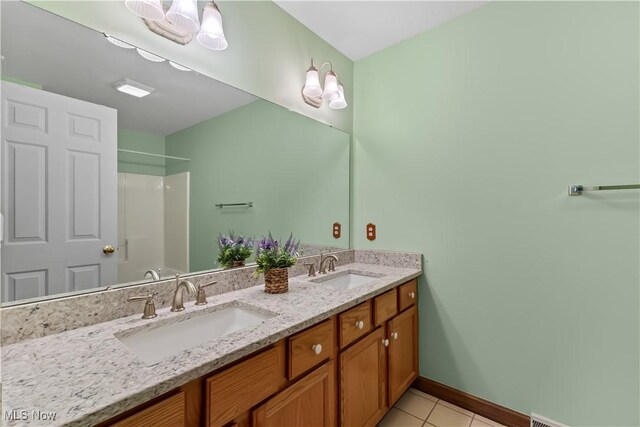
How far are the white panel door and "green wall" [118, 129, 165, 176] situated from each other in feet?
0.09

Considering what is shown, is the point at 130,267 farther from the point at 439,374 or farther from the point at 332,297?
the point at 439,374

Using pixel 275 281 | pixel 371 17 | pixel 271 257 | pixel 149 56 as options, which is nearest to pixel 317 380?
pixel 275 281

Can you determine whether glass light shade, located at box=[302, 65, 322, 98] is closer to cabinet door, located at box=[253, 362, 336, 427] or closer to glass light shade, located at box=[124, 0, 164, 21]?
glass light shade, located at box=[124, 0, 164, 21]

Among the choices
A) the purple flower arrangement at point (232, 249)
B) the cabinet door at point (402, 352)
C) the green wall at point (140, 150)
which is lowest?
the cabinet door at point (402, 352)

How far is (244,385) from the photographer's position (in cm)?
81

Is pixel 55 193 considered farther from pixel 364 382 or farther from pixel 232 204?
pixel 364 382

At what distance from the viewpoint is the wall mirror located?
0.86m

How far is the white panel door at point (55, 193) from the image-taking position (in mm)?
835

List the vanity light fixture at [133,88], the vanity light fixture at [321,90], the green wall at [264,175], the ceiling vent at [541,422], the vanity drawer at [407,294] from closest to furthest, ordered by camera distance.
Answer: the vanity light fixture at [133,88]
the green wall at [264,175]
the ceiling vent at [541,422]
the vanity drawer at [407,294]
the vanity light fixture at [321,90]

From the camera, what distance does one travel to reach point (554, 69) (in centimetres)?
145

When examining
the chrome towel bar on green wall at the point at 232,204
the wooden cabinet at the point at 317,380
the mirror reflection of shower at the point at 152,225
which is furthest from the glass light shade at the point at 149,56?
the wooden cabinet at the point at 317,380

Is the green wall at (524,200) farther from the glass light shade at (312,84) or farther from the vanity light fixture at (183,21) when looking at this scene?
the vanity light fixture at (183,21)

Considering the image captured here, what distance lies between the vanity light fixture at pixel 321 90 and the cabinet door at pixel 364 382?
145 centimetres

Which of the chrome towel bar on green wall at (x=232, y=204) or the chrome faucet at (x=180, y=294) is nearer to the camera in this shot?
the chrome faucet at (x=180, y=294)
